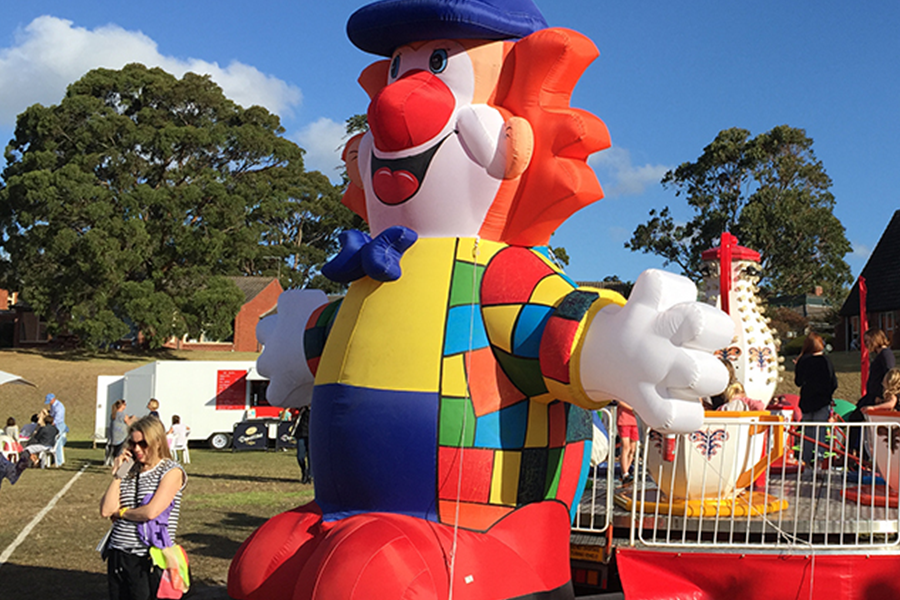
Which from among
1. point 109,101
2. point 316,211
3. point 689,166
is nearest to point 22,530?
point 109,101

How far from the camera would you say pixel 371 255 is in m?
4.25

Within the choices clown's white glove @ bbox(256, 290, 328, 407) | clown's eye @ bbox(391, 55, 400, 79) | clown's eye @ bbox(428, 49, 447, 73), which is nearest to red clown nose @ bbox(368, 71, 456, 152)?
clown's eye @ bbox(428, 49, 447, 73)

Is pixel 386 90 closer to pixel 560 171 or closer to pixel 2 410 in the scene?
pixel 560 171

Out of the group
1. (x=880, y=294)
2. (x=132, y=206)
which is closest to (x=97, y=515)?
(x=132, y=206)

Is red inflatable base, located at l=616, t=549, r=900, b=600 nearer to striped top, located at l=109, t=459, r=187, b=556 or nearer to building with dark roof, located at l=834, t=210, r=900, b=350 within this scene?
striped top, located at l=109, t=459, r=187, b=556

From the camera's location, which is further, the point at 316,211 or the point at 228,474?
the point at 316,211

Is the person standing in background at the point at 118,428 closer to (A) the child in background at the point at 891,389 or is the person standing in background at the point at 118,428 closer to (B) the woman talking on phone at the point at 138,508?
(B) the woman talking on phone at the point at 138,508

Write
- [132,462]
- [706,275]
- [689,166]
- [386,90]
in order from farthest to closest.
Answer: [689,166], [706,275], [132,462], [386,90]

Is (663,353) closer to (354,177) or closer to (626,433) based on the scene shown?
(354,177)

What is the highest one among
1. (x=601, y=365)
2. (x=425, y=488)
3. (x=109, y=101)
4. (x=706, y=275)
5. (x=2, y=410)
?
(x=109, y=101)

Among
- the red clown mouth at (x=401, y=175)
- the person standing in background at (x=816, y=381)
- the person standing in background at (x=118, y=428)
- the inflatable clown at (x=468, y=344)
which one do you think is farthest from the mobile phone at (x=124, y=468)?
the person standing in background at (x=118, y=428)

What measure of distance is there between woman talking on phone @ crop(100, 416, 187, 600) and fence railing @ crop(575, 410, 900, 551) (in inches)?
99.5

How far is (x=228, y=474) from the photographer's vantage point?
15352 mm

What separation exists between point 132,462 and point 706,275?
6.20 m
